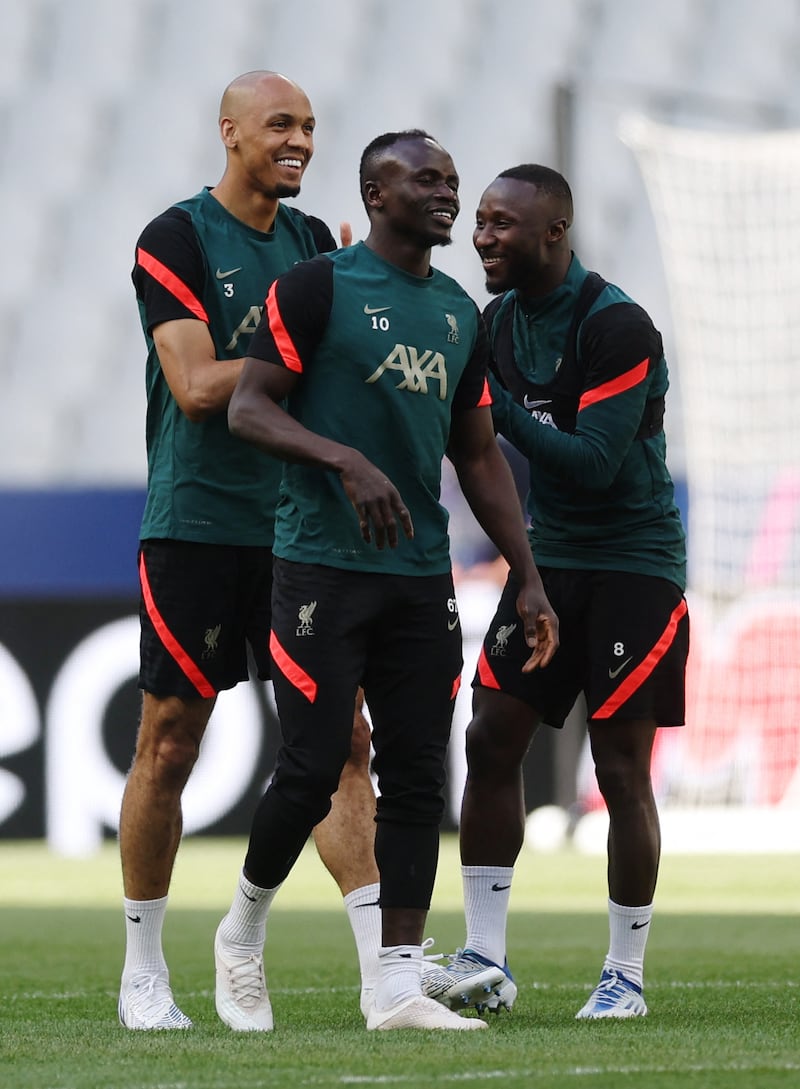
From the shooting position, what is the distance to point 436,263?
54.3ft

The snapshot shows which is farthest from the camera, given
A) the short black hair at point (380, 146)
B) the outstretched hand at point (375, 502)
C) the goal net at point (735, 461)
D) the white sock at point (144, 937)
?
the goal net at point (735, 461)

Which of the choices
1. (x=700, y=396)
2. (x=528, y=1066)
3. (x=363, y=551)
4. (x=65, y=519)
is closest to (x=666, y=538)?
(x=363, y=551)

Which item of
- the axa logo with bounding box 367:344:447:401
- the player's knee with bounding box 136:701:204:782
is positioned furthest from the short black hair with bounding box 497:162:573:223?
the player's knee with bounding box 136:701:204:782

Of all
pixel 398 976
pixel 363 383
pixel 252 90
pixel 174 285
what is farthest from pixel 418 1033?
pixel 252 90

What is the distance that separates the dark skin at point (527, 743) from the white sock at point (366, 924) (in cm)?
40

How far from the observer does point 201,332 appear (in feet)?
14.7

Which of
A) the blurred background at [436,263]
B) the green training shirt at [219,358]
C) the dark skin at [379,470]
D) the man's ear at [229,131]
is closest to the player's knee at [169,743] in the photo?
the green training shirt at [219,358]

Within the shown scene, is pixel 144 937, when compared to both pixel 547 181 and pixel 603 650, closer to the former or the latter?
pixel 603 650

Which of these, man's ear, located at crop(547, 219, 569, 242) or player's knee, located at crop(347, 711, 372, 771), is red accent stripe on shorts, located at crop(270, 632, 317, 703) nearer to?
player's knee, located at crop(347, 711, 372, 771)

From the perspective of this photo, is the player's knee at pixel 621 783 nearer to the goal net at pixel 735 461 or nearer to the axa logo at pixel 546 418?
the axa logo at pixel 546 418

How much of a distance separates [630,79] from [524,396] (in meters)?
14.0

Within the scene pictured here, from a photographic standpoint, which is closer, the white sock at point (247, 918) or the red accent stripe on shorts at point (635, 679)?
the white sock at point (247, 918)

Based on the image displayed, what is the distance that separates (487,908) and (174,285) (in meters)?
1.62

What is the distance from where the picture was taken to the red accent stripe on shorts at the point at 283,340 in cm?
420
